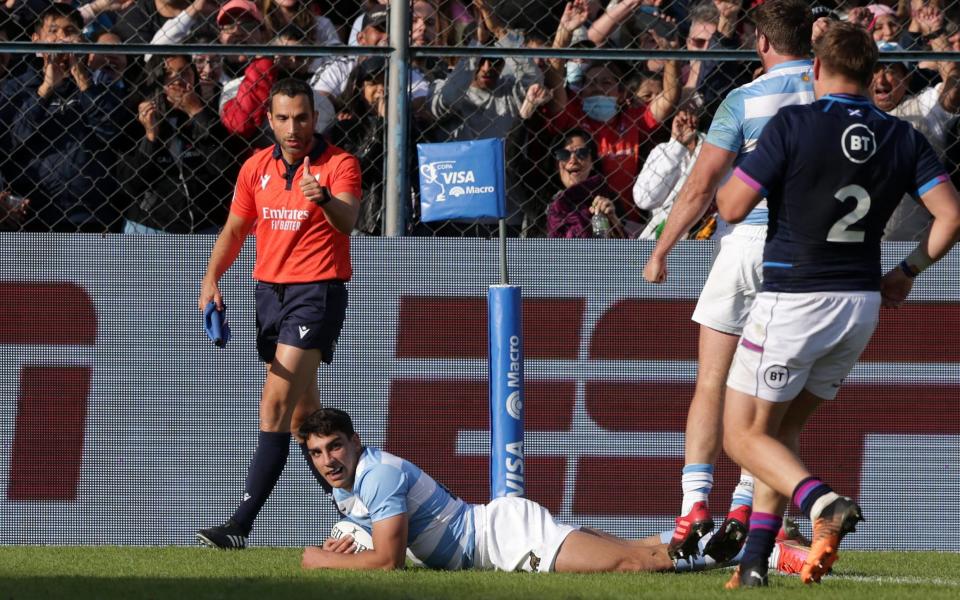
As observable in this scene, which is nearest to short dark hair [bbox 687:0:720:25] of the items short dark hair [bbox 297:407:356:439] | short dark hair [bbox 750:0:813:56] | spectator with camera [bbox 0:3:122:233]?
short dark hair [bbox 750:0:813:56]

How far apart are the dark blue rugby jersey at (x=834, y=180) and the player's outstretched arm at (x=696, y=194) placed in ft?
2.20

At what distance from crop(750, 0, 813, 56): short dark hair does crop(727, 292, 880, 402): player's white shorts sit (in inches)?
50.4

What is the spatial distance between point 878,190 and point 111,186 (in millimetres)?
4164

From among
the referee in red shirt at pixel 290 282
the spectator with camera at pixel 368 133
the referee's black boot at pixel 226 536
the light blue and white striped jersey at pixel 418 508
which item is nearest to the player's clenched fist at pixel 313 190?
the referee in red shirt at pixel 290 282

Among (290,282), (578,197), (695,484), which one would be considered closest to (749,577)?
(695,484)

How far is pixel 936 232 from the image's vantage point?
4.77m

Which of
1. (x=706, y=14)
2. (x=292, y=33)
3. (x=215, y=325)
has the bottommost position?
(x=215, y=325)

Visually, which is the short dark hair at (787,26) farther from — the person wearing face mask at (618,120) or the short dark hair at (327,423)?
the short dark hair at (327,423)

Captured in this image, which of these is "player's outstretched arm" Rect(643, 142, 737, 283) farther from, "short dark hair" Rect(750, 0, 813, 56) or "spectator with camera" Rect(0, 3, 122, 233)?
"spectator with camera" Rect(0, 3, 122, 233)

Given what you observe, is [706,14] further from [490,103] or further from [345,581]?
[345,581]

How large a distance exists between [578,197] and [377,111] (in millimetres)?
1135

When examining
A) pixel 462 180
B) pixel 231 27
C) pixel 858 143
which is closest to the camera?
pixel 858 143

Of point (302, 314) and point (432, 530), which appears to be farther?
point (302, 314)

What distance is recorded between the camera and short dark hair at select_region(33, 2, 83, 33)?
782 cm
